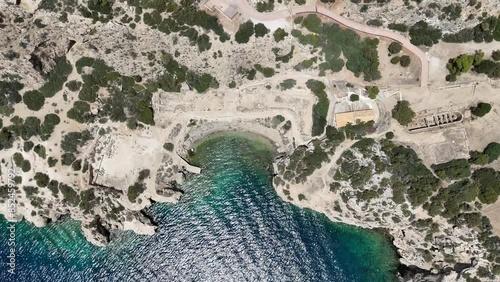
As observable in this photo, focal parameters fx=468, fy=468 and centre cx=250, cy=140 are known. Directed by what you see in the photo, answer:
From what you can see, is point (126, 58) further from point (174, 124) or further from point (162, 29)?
point (174, 124)

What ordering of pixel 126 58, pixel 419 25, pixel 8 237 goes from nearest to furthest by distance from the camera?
pixel 419 25
pixel 126 58
pixel 8 237

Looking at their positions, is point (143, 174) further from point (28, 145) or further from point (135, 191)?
point (28, 145)

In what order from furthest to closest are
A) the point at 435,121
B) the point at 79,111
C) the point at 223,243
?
the point at 223,243 → the point at 79,111 → the point at 435,121

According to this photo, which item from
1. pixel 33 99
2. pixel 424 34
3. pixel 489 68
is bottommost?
pixel 489 68

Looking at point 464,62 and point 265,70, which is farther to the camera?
point 265,70

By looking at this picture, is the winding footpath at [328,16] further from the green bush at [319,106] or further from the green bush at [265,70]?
the green bush at [319,106]

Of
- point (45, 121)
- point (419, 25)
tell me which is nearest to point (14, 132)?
point (45, 121)

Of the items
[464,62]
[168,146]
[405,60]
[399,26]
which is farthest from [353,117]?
[168,146]
